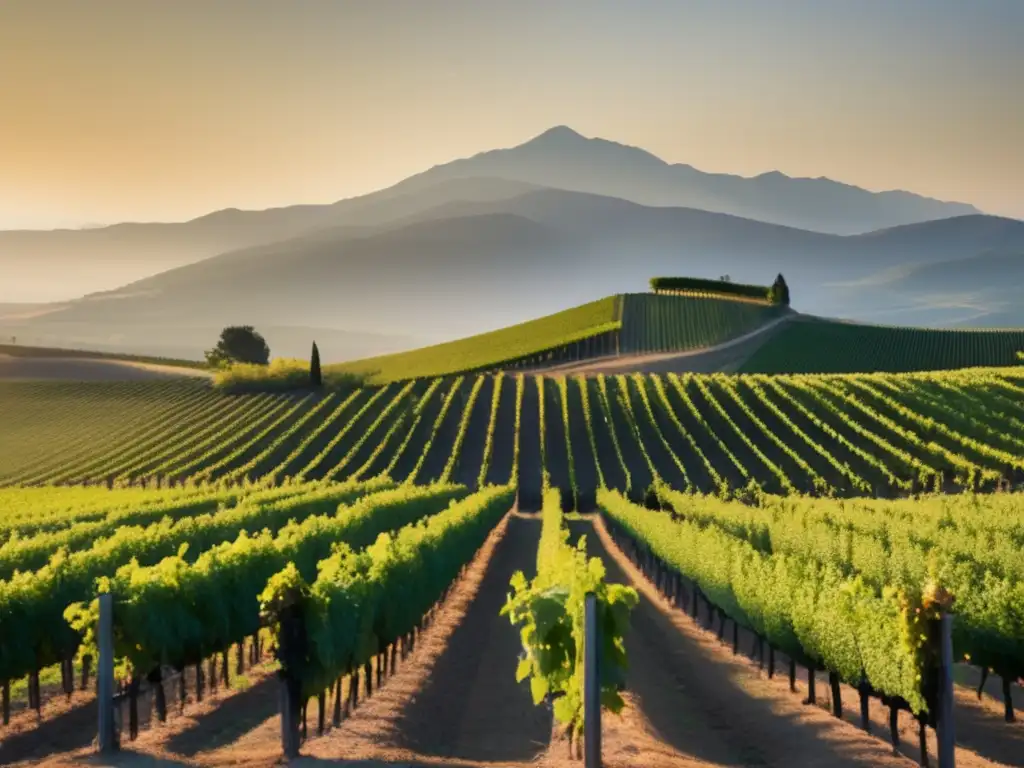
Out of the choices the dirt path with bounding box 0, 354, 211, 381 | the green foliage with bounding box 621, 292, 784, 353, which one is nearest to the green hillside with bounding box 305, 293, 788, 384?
the green foliage with bounding box 621, 292, 784, 353

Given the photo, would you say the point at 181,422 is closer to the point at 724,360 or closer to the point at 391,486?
the point at 391,486

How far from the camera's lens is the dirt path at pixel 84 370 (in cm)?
11600

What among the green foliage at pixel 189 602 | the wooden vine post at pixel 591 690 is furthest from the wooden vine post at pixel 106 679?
the wooden vine post at pixel 591 690

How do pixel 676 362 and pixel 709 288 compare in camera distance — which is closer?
pixel 676 362

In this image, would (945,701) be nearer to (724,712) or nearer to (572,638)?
(572,638)

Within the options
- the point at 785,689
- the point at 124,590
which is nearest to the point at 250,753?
the point at 124,590

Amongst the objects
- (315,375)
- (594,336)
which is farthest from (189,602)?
(594,336)

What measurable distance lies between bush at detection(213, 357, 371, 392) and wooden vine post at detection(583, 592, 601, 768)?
8667cm

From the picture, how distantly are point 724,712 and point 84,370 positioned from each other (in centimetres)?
11619

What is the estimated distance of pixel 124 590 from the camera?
16797 mm

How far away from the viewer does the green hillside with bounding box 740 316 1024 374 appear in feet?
369

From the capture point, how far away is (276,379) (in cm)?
9975

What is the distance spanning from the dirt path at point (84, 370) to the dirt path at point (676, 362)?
4015 centimetres

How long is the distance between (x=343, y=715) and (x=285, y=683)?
190 inches
